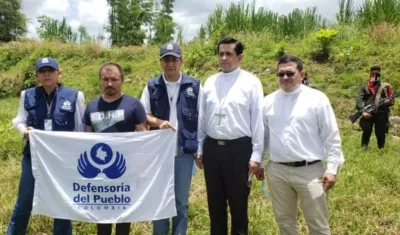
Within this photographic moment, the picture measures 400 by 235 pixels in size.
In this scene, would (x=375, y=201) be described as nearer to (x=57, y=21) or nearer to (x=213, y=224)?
(x=213, y=224)

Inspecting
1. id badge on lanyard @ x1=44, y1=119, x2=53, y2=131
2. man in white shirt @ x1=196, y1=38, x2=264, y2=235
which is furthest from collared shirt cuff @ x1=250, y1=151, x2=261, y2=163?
id badge on lanyard @ x1=44, y1=119, x2=53, y2=131

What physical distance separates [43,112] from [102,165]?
66 centimetres

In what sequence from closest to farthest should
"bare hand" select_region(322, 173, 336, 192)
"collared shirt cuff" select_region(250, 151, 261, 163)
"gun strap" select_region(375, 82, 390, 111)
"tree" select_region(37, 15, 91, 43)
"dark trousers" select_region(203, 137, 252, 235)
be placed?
1. "bare hand" select_region(322, 173, 336, 192)
2. "collared shirt cuff" select_region(250, 151, 261, 163)
3. "dark trousers" select_region(203, 137, 252, 235)
4. "gun strap" select_region(375, 82, 390, 111)
5. "tree" select_region(37, 15, 91, 43)

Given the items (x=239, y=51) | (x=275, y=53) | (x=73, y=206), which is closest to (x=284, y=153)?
(x=239, y=51)

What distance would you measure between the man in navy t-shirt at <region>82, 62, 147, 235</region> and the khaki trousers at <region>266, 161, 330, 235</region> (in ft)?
3.75

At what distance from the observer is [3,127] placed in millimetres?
8906

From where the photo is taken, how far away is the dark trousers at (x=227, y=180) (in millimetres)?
3504

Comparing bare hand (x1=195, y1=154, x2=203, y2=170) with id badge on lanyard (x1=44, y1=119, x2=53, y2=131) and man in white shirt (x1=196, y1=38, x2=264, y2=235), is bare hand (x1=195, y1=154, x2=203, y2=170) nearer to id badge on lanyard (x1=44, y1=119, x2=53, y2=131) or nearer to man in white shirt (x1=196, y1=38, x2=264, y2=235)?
man in white shirt (x1=196, y1=38, x2=264, y2=235)

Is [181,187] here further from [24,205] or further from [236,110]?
[24,205]

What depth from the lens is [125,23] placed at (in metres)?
29.9

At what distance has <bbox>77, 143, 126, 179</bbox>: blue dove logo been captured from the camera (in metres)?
3.63

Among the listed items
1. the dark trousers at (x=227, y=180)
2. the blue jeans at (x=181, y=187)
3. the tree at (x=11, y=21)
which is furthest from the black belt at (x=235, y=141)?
the tree at (x=11, y=21)

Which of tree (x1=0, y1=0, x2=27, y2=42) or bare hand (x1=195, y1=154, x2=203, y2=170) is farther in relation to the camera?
tree (x1=0, y1=0, x2=27, y2=42)

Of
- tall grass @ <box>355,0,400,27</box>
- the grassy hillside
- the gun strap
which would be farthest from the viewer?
tall grass @ <box>355,0,400,27</box>
